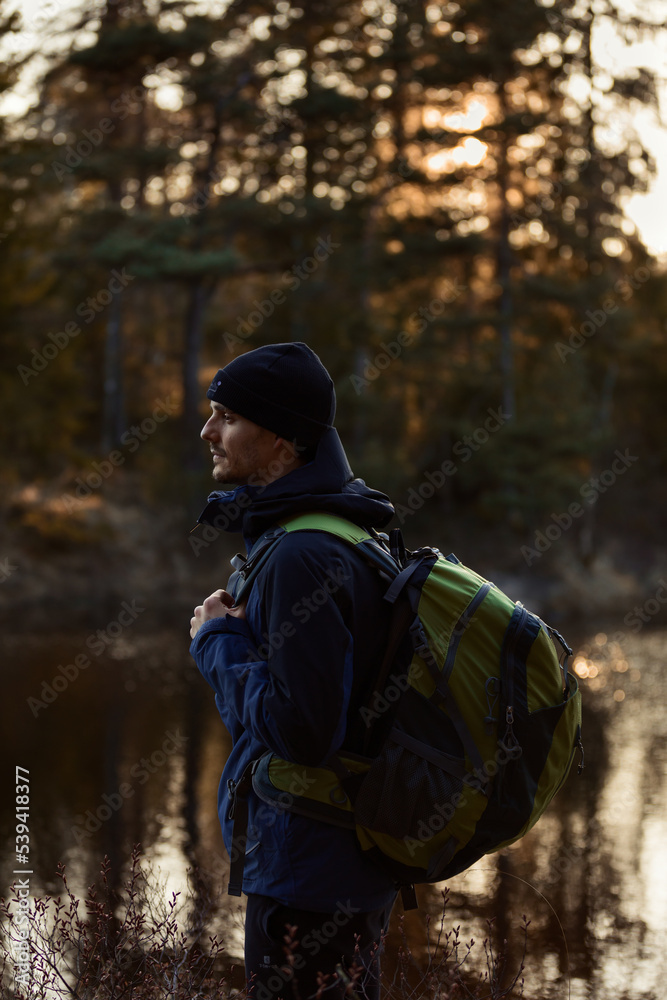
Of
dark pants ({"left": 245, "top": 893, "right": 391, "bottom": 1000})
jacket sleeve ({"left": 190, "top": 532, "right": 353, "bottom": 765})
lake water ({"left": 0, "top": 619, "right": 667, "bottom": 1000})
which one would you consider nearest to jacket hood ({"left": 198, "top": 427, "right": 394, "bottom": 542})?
jacket sleeve ({"left": 190, "top": 532, "right": 353, "bottom": 765})

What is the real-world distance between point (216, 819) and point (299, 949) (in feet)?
15.7

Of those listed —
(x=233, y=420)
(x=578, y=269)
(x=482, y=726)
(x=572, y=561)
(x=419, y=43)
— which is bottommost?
(x=572, y=561)

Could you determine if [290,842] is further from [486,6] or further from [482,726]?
[486,6]

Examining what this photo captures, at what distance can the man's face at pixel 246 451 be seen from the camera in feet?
7.22

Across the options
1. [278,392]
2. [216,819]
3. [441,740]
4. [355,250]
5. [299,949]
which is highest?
[355,250]

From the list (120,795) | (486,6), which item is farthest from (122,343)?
(120,795)

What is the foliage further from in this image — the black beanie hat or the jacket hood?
the black beanie hat

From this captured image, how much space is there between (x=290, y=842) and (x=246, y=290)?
90.3ft

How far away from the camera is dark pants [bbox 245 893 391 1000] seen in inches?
80.0

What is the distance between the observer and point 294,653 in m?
1.91

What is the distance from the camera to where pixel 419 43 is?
62.5 feet

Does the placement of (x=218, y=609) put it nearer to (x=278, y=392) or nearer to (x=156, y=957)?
(x=278, y=392)

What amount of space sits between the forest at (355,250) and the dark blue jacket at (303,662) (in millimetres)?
14361

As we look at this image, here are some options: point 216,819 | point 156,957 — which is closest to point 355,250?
point 216,819
